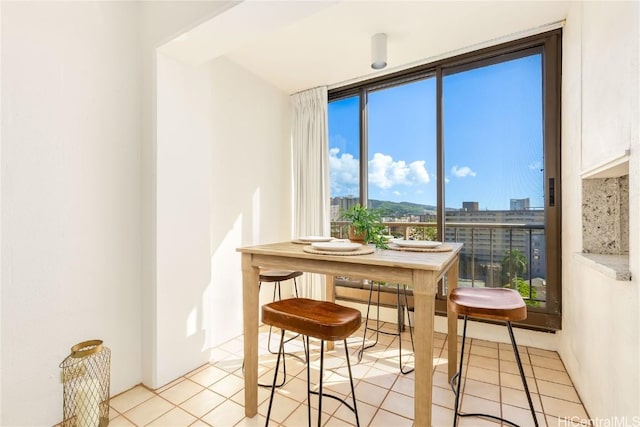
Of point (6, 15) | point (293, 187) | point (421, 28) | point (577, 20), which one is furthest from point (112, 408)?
point (577, 20)

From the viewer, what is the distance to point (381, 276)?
133 cm

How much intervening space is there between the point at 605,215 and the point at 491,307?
1.05 meters

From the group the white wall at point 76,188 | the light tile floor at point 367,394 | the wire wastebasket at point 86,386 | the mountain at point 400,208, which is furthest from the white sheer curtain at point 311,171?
the wire wastebasket at point 86,386

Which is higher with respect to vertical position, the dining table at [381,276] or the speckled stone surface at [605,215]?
the speckled stone surface at [605,215]

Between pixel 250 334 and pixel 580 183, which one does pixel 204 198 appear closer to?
pixel 250 334

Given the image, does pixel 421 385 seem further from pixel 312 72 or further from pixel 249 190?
pixel 312 72

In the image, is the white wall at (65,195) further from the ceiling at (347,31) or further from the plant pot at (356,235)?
the plant pot at (356,235)

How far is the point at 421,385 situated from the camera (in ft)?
4.08

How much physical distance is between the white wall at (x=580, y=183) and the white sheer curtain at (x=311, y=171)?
210cm

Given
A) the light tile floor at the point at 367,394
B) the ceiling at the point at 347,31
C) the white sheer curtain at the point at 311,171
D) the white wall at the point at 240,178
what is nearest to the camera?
the light tile floor at the point at 367,394

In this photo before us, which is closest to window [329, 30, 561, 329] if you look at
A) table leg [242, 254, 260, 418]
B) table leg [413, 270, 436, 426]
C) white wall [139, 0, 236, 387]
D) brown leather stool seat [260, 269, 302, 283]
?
brown leather stool seat [260, 269, 302, 283]

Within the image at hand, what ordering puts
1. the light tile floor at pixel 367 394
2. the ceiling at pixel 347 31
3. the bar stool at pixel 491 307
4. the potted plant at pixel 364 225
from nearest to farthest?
the bar stool at pixel 491 307, the light tile floor at pixel 367 394, the ceiling at pixel 347 31, the potted plant at pixel 364 225

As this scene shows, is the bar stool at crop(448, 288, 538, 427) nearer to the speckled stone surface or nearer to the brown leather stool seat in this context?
the speckled stone surface

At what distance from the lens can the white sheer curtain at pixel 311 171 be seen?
10.9 ft
